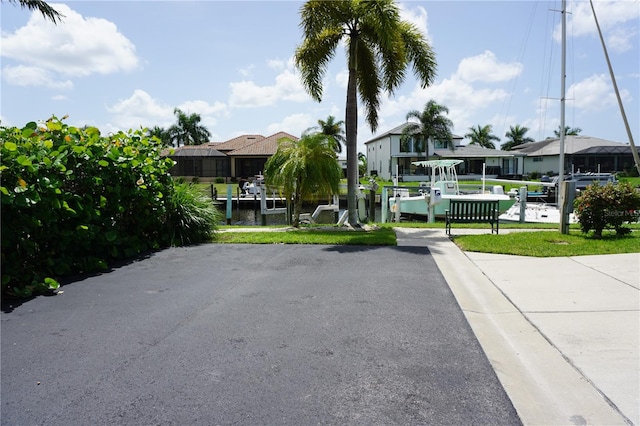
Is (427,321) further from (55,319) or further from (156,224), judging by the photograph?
(156,224)

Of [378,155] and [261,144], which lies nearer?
[261,144]

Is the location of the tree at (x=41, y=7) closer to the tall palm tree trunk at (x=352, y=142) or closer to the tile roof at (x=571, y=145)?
the tall palm tree trunk at (x=352, y=142)

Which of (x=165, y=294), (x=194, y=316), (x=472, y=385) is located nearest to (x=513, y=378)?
(x=472, y=385)

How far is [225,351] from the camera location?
4383mm

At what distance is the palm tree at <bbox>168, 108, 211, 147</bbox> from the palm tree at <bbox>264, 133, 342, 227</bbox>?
197 feet

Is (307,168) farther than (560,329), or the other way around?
(307,168)

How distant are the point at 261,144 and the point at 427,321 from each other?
156 feet

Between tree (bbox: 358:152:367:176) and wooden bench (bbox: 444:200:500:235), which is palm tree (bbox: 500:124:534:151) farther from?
wooden bench (bbox: 444:200:500:235)

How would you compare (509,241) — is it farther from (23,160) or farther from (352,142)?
(23,160)

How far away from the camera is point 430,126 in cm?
5262

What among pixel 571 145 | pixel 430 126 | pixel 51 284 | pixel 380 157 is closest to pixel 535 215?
pixel 51 284

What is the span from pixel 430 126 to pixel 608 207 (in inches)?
1710

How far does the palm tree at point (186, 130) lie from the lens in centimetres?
7019

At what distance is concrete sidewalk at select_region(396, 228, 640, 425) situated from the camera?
356 centimetres
